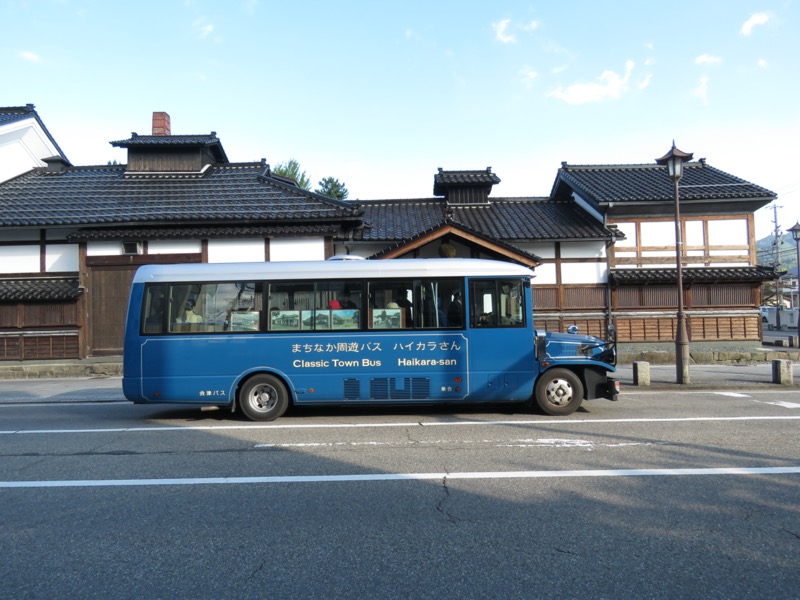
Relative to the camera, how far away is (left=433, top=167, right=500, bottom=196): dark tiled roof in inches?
939

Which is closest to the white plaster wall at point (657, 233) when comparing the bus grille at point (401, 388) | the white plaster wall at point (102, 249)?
the bus grille at point (401, 388)

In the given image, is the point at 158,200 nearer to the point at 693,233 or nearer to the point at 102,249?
the point at 102,249

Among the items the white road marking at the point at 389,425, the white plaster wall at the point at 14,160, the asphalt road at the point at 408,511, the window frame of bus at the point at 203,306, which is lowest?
A: the white road marking at the point at 389,425

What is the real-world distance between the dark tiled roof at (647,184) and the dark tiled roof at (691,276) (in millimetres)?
2643

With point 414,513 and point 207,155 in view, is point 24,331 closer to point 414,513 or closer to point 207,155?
point 207,155

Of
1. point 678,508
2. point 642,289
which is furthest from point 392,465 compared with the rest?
point 642,289

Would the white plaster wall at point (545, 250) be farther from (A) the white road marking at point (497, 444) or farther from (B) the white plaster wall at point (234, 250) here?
(A) the white road marking at point (497, 444)

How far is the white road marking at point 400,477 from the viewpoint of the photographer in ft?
19.1

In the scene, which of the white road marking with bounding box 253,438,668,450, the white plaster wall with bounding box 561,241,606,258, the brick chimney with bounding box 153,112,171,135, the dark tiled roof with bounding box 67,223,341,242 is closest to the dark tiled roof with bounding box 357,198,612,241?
the white plaster wall with bounding box 561,241,606,258

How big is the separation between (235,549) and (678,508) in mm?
3747

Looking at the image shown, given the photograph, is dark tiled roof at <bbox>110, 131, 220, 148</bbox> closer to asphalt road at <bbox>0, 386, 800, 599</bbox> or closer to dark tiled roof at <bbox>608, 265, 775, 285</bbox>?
asphalt road at <bbox>0, 386, 800, 599</bbox>

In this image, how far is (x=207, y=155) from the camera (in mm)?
24688

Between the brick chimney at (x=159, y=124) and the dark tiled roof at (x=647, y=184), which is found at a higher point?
the brick chimney at (x=159, y=124)

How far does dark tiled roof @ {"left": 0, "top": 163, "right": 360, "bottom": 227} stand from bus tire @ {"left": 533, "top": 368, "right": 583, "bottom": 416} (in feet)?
37.6
